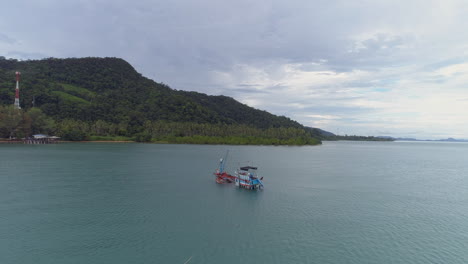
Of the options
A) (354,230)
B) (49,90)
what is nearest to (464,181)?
(354,230)

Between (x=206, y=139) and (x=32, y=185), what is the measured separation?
120876mm

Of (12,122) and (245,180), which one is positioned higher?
(12,122)

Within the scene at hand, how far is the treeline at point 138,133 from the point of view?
412 ft

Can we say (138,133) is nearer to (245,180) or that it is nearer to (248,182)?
(245,180)

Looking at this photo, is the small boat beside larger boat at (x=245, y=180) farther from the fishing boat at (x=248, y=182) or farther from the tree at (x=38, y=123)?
the tree at (x=38, y=123)

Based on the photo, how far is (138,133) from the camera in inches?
6344

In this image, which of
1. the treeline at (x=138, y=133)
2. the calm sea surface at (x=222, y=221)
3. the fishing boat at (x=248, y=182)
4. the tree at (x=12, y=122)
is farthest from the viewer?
the treeline at (x=138, y=133)

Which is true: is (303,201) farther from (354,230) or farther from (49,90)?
(49,90)

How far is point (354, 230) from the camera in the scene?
2452 cm

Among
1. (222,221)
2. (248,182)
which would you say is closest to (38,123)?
(248,182)

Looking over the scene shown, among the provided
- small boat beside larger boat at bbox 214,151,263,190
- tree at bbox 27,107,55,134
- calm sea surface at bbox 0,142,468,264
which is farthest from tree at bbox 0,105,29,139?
small boat beside larger boat at bbox 214,151,263,190

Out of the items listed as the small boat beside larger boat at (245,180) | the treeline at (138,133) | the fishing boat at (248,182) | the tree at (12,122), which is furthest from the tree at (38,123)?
the fishing boat at (248,182)

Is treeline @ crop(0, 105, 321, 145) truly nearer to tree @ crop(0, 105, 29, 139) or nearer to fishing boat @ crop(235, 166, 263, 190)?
tree @ crop(0, 105, 29, 139)

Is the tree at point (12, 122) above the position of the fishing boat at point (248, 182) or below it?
above
